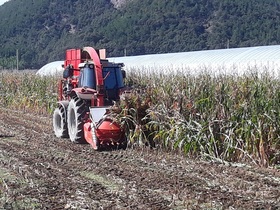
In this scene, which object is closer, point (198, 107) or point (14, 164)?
point (14, 164)

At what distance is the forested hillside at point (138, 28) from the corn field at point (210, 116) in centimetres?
3776

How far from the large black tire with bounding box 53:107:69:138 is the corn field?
2.45 metres

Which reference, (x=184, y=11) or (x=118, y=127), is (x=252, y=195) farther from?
(x=184, y=11)

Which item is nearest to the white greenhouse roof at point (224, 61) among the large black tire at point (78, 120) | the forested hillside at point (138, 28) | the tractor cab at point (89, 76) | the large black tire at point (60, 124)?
the tractor cab at point (89, 76)

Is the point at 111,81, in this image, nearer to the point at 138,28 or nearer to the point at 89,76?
the point at 89,76

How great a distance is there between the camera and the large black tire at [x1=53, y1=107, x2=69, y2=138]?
1448cm

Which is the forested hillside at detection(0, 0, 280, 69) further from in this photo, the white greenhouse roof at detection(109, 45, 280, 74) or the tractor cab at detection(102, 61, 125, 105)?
the tractor cab at detection(102, 61, 125, 105)

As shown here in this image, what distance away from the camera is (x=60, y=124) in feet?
49.3

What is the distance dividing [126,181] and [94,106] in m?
4.48

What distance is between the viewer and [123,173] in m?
9.44

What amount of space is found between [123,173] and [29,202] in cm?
229

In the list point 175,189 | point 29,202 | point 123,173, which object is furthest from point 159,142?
point 29,202

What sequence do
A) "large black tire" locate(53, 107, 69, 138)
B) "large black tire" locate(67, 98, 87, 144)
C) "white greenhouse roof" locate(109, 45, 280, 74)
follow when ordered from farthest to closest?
"white greenhouse roof" locate(109, 45, 280, 74) → "large black tire" locate(53, 107, 69, 138) → "large black tire" locate(67, 98, 87, 144)

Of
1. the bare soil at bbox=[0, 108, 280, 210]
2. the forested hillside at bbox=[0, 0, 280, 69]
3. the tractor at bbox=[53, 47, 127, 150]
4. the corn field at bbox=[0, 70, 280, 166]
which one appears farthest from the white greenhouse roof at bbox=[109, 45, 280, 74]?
the forested hillside at bbox=[0, 0, 280, 69]
